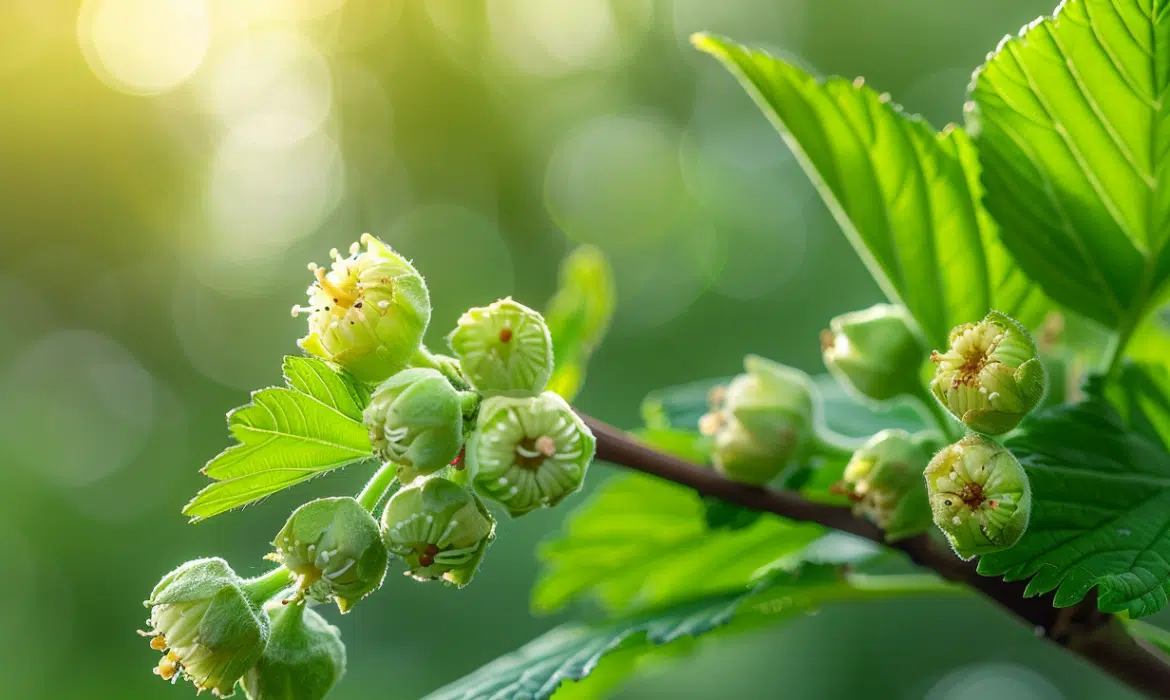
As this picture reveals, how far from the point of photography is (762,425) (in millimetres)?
1209

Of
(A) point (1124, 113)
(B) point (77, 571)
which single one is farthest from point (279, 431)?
(B) point (77, 571)

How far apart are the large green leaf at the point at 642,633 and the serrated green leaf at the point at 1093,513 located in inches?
14.2

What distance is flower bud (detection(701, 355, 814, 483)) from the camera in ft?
3.91

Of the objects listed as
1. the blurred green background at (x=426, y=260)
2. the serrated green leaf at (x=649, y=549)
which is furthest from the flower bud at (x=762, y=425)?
the blurred green background at (x=426, y=260)

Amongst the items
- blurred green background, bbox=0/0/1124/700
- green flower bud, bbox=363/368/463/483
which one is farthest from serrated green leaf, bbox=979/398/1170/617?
blurred green background, bbox=0/0/1124/700

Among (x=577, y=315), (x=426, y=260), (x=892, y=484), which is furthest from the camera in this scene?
(x=426, y=260)

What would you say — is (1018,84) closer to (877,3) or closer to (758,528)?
(758,528)

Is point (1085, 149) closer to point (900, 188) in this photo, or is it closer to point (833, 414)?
point (900, 188)

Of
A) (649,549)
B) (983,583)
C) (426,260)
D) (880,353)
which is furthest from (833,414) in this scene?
(426,260)

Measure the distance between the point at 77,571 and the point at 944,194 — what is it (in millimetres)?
6883

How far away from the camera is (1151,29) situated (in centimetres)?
90

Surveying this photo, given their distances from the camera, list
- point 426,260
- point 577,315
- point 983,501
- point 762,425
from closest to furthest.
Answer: point 983,501
point 762,425
point 577,315
point 426,260

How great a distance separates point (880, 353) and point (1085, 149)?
0.34 metres

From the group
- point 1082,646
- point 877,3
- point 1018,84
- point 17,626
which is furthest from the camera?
point 877,3
